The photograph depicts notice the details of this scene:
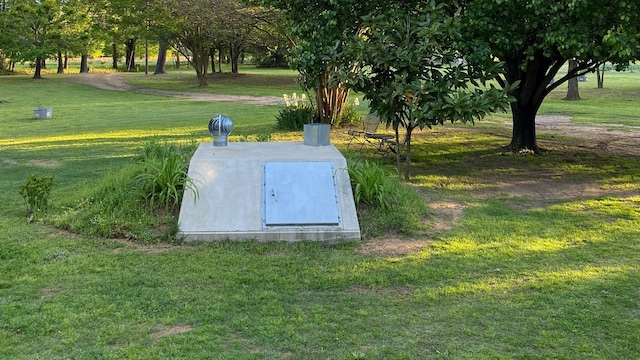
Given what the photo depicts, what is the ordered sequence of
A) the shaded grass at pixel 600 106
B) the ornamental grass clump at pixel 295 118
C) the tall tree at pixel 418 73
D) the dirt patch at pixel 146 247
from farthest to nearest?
1. the shaded grass at pixel 600 106
2. the ornamental grass clump at pixel 295 118
3. the tall tree at pixel 418 73
4. the dirt patch at pixel 146 247

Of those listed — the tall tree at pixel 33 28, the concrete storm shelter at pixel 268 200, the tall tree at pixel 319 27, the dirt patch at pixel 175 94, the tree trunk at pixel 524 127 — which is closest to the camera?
the concrete storm shelter at pixel 268 200

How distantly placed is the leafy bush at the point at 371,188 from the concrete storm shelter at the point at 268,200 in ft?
0.46

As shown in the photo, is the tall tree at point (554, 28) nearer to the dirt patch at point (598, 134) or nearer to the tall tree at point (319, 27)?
the tall tree at point (319, 27)

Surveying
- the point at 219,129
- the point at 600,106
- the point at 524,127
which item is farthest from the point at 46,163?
the point at 600,106

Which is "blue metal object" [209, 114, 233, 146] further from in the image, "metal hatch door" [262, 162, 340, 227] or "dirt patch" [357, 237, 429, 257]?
"dirt patch" [357, 237, 429, 257]

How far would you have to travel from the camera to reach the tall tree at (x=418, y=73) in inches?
309

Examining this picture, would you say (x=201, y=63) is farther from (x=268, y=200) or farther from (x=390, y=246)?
(x=390, y=246)

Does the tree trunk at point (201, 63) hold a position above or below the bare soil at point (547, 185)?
above

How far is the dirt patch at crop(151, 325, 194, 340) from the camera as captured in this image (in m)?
3.98

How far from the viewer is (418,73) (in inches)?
322

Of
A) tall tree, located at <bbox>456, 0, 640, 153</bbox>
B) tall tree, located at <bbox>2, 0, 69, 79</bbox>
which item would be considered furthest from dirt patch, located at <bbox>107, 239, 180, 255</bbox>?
tall tree, located at <bbox>2, 0, 69, 79</bbox>

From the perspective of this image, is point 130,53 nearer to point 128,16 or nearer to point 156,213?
point 128,16

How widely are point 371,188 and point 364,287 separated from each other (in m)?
2.02

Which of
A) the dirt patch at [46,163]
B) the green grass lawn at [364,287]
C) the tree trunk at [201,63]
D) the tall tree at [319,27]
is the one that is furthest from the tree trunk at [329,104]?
the tree trunk at [201,63]
